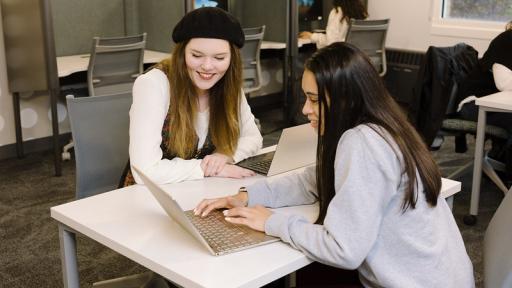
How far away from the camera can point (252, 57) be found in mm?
4707

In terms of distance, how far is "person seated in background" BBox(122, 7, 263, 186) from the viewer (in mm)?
1739

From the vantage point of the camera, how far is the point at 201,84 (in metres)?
1.83

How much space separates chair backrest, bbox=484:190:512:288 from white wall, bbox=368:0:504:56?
4279 millimetres

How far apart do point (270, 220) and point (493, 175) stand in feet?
7.26

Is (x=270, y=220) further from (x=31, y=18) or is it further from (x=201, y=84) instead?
(x=31, y=18)

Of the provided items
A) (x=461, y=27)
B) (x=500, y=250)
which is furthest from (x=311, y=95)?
(x=461, y=27)

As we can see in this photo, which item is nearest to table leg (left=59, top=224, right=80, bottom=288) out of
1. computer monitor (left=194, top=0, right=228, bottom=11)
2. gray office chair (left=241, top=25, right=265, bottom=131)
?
gray office chair (left=241, top=25, right=265, bottom=131)

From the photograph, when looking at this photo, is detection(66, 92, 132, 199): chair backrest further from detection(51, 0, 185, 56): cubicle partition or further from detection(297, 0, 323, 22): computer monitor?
detection(297, 0, 323, 22): computer monitor

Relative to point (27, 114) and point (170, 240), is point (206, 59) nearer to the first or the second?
point (170, 240)

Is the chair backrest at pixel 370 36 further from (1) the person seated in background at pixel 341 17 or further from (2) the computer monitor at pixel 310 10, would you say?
(2) the computer monitor at pixel 310 10

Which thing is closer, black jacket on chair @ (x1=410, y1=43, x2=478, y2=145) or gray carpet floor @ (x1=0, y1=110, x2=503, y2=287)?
gray carpet floor @ (x1=0, y1=110, x2=503, y2=287)

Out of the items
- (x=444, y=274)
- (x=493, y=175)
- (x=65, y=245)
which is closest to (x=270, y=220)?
(x=444, y=274)

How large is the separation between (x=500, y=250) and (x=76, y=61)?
11.0ft

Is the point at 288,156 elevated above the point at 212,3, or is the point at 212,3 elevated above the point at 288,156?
the point at 212,3
